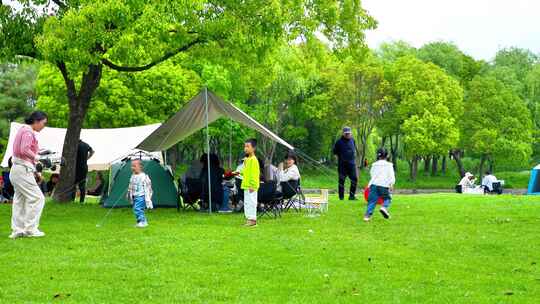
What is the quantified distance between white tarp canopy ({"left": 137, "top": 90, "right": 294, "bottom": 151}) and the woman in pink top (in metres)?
5.25

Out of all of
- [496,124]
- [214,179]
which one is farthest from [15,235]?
[496,124]

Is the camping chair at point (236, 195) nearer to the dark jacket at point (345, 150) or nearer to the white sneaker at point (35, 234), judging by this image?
the dark jacket at point (345, 150)

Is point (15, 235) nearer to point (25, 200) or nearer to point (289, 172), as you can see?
point (25, 200)

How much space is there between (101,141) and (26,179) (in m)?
16.0

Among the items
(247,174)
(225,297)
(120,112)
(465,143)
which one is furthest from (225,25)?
(465,143)

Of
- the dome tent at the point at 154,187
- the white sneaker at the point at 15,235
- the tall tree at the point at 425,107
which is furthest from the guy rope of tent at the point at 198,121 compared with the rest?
the tall tree at the point at 425,107

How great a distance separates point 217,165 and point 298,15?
14.4 feet

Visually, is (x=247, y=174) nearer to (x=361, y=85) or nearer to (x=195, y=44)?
(x=195, y=44)

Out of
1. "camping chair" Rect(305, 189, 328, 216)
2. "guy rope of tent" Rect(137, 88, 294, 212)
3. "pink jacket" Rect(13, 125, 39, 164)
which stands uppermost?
"guy rope of tent" Rect(137, 88, 294, 212)

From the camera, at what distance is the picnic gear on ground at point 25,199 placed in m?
9.88

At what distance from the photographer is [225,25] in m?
14.8

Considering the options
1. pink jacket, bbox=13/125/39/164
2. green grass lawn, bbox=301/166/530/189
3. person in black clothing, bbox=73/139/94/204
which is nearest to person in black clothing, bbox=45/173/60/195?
person in black clothing, bbox=73/139/94/204

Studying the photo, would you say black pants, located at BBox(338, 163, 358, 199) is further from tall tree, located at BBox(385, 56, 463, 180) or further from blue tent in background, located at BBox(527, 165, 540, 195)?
tall tree, located at BBox(385, 56, 463, 180)

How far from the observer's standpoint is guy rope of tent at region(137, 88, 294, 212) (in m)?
14.6
